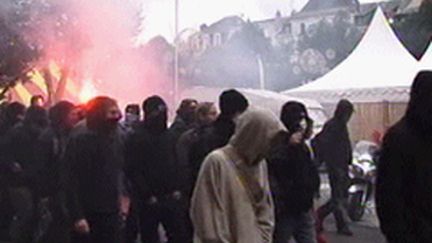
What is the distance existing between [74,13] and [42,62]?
182cm

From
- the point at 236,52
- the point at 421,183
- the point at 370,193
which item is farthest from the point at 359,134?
the point at 236,52

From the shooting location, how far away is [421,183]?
12.3ft

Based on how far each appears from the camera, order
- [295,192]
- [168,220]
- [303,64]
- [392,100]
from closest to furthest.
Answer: [295,192]
[168,220]
[392,100]
[303,64]

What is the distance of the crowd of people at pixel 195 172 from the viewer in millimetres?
3770

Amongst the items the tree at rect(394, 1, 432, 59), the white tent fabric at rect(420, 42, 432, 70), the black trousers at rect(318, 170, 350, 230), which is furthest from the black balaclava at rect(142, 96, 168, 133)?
the tree at rect(394, 1, 432, 59)

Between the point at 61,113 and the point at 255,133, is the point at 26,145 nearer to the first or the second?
the point at 61,113

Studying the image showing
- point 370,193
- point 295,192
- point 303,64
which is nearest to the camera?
point 295,192

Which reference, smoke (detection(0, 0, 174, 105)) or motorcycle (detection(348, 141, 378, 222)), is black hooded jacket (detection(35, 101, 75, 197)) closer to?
motorcycle (detection(348, 141, 378, 222))

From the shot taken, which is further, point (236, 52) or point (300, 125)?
point (236, 52)

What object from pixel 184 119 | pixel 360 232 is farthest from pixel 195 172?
pixel 360 232

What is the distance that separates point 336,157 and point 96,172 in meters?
4.51

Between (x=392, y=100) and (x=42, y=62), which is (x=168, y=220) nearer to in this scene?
(x=392, y=100)

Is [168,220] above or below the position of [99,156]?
below

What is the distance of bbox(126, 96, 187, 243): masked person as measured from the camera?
6.77 metres
